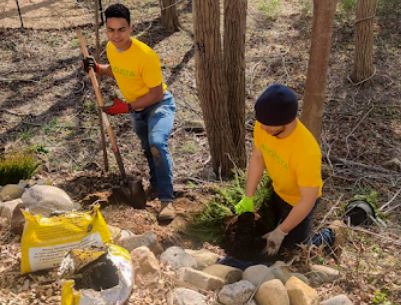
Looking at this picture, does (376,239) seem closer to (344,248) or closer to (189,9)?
(344,248)

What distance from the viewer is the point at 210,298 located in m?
2.77

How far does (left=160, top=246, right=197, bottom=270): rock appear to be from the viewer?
3.04 m

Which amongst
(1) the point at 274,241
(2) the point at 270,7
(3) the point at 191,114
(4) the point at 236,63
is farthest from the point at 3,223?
(2) the point at 270,7

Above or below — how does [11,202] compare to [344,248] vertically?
above

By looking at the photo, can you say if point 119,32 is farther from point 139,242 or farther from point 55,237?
point 55,237

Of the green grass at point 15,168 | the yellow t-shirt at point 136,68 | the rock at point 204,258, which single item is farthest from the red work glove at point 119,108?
the rock at point 204,258

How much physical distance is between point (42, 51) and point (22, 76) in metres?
0.81

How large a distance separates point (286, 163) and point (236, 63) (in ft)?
6.25

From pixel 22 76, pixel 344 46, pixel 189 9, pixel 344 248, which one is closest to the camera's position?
pixel 344 248

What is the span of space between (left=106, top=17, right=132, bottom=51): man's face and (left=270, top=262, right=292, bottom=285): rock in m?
2.12

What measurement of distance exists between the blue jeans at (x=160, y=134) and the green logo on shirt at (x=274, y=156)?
3.63ft

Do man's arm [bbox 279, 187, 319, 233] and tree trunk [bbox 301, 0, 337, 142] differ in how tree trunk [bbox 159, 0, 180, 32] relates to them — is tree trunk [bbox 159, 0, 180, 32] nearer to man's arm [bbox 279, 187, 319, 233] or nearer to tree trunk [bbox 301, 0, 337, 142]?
tree trunk [bbox 301, 0, 337, 142]

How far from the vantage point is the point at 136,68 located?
409cm

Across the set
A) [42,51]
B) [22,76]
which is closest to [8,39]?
[42,51]
